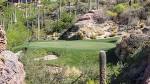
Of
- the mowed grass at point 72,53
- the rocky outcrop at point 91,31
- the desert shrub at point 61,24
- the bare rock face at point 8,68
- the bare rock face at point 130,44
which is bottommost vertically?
the desert shrub at point 61,24

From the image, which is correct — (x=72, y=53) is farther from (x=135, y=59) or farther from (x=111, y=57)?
(x=135, y=59)

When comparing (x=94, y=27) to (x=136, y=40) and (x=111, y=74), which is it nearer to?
(x=136, y=40)

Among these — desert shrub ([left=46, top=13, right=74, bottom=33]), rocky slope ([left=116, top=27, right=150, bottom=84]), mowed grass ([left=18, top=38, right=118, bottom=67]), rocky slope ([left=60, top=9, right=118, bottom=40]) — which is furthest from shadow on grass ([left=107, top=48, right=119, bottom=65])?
desert shrub ([left=46, top=13, right=74, bottom=33])

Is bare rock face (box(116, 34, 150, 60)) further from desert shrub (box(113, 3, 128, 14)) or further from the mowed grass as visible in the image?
desert shrub (box(113, 3, 128, 14))

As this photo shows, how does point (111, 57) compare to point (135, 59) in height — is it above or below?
below

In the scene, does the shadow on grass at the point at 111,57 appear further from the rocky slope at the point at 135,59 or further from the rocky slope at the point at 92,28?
the rocky slope at the point at 92,28

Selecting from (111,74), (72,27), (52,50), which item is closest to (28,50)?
(52,50)

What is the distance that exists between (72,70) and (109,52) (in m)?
6.99

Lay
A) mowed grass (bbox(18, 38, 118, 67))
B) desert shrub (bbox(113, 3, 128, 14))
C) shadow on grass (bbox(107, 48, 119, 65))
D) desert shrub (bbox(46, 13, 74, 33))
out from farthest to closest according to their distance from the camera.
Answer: desert shrub (bbox(46, 13, 74, 33)) → desert shrub (bbox(113, 3, 128, 14)) → shadow on grass (bbox(107, 48, 119, 65)) → mowed grass (bbox(18, 38, 118, 67))

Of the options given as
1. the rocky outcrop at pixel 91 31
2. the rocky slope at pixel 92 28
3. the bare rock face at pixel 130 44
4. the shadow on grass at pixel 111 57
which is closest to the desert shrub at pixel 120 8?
the rocky slope at pixel 92 28

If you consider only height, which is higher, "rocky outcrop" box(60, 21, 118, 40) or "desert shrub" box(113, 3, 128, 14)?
"desert shrub" box(113, 3, 128, 14)

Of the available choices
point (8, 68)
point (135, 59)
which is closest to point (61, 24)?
point (135, 59)

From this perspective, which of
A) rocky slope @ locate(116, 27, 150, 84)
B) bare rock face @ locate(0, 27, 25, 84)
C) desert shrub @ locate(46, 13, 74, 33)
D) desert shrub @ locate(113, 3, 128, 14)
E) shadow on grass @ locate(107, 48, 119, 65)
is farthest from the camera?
desert shrub @ locate(46, 13, 74, 33)

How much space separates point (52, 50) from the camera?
121 ft
